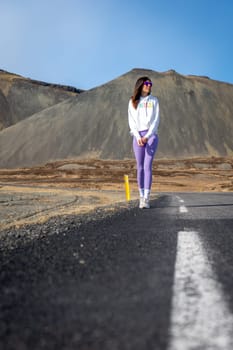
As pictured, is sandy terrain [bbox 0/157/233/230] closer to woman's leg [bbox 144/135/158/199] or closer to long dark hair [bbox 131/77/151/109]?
woman's leg [bbox 144/135/158/199]

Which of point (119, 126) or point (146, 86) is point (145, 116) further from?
point (119, 126)

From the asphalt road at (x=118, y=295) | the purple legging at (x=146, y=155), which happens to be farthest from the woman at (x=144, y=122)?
the asphalt road at (x=118, y=295)

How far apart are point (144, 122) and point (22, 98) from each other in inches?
6428

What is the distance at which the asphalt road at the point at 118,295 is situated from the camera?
1423 mm

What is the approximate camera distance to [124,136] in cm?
10562

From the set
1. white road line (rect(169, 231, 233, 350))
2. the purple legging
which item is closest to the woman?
the purple legging

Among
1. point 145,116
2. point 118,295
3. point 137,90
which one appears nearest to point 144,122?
point 145,116

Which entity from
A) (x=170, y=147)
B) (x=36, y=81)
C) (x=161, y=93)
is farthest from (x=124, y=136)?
(x=36, y=81)

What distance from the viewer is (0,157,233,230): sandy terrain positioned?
11.2 meters

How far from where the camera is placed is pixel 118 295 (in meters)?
2.01

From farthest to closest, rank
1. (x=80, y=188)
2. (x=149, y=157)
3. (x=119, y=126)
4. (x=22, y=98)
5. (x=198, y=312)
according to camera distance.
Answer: (x=22, y=98) → (x=119, y=126) → (x=80, y=188) → (x=149, y=157) → (x=198, y=312)

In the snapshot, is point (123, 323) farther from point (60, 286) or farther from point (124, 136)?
point (124, 136)

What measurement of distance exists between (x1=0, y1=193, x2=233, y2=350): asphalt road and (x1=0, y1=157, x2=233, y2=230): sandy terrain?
3546mm

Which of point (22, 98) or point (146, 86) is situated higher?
point (22, 98)
